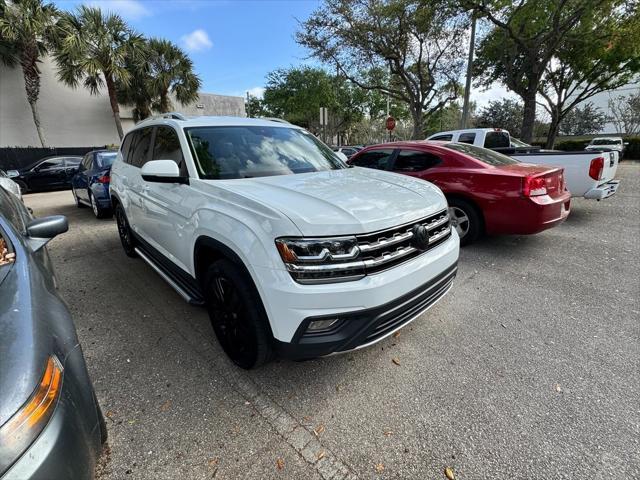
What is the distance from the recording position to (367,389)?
7.66 feet

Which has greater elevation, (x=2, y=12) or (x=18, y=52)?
(x=2, y=12)

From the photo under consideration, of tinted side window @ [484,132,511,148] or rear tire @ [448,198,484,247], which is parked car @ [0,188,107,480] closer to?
rear tire @ [448,198,484,247]

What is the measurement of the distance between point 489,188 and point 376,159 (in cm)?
202

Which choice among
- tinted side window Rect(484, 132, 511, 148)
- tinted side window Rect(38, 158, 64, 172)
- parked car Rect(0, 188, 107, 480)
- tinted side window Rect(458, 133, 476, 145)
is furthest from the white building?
parked car Rect(0, 188, 107, 480)

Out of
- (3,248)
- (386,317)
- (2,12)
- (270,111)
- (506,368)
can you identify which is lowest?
(506,368)

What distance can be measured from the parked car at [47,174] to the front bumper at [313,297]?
14103mm

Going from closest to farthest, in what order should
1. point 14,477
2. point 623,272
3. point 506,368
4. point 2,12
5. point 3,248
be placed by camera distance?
point 14,477 → point 3,248 → point 506,368 → point 623,272 → point 2,12

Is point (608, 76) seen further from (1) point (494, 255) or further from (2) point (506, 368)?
(2) point (506, 368)

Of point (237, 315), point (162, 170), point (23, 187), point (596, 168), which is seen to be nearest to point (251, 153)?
point (162, 170)

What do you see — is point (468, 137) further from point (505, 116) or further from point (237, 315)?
point (505, 116)

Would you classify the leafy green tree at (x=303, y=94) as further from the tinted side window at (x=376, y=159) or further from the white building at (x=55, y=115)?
the tinted side window at (x=376, y=159)

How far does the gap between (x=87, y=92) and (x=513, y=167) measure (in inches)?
892

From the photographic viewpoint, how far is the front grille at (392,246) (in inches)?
78.0

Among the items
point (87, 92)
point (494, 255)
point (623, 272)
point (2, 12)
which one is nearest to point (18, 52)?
point (2, 12)
